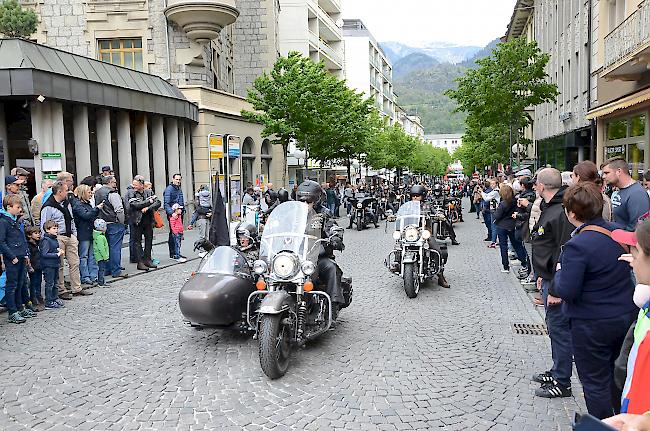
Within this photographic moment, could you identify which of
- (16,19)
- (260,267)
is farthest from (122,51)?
(260,267)

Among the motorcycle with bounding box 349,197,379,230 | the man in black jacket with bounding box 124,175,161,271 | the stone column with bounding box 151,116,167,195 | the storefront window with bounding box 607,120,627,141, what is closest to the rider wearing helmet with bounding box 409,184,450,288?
the man in black jacket with bounding box 124,175,161,271

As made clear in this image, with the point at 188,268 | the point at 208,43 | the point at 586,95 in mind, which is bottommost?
the point at 188,268

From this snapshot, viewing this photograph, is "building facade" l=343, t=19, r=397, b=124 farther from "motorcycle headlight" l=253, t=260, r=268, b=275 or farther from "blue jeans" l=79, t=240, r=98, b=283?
"motorcycle headlight" l=253, t=260, r=268, b=275

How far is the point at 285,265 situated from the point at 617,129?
1659cm

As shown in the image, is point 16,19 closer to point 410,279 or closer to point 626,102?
point 410,279

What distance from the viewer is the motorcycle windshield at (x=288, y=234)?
6.69 metres

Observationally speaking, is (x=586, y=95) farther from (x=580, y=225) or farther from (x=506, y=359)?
(x=580, y=225)

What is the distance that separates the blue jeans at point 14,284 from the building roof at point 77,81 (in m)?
8.58

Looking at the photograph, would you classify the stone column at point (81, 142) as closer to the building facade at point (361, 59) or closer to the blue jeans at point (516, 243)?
the blue jeans at point (516, 243)

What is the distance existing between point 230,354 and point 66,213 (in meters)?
4.85

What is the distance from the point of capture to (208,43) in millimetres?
26594

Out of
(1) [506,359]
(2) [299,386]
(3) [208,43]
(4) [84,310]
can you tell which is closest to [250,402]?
(2) [299,386]

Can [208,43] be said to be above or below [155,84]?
above

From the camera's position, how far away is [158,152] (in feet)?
73.5
